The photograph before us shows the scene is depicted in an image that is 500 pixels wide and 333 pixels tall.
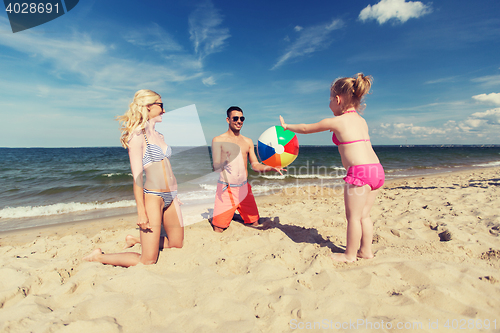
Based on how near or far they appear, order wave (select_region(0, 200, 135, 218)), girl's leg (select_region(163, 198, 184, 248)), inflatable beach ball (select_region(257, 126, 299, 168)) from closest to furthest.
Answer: girl's leg (select_region(163, 198, 184, 248)) → inflatable beach ball (select_region(257, 126, 299, 168)) → wave (select_region(0, 200, 135, 218))

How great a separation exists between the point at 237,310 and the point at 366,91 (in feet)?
8.59

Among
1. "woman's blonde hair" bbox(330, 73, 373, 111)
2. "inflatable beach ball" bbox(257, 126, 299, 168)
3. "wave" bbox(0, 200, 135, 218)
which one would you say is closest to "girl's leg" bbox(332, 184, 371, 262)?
"woman's blonde hair" bbox(330, 73, 373, 111)

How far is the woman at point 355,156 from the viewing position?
99.9 inches

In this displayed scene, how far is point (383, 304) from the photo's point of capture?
6.41 ft

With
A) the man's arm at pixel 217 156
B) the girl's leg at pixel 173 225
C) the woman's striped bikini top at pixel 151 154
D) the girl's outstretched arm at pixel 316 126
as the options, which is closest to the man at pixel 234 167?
the man's arm at pixel 217 156

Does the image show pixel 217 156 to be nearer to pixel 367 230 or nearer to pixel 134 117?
pixel 134 117

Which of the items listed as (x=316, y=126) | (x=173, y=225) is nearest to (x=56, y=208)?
(x=173, y=225)

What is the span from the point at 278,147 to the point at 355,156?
1.71 meters

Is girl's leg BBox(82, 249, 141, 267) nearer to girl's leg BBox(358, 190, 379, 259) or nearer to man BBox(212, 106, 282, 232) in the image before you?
man BBox(212, 106, 282, 232)

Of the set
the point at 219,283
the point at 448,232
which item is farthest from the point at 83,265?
the point at 448,232

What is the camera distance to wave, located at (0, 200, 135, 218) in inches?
281

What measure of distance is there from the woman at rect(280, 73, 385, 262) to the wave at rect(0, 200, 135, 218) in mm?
7553

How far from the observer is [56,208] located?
7.57 metres

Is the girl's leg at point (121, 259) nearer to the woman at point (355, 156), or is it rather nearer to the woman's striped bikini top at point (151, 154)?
the woman's striped bikini top at point (151, 154)
